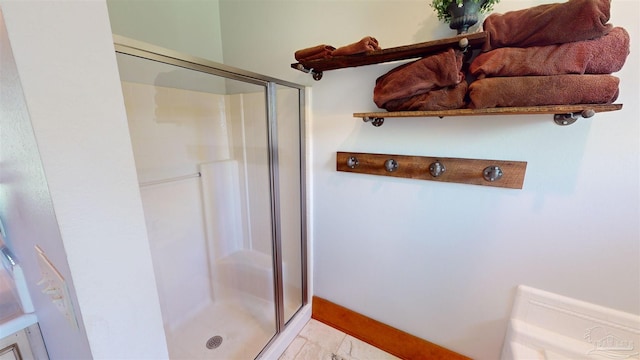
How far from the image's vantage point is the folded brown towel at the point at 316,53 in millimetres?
1158

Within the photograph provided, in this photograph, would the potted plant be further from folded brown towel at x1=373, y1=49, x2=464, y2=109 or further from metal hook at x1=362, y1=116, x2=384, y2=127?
metal hook at x1=362, y1=116, x2=384, y2=127

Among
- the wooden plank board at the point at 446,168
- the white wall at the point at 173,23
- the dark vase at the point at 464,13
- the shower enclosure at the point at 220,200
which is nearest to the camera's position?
the dark vase at the point at 464,13

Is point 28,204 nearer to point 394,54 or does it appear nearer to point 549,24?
point 394,54

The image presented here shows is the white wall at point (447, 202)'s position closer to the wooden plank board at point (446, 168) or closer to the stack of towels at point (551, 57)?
the wooden plank board at point (446, 168)

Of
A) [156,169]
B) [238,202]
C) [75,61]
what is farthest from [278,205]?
[75,61]

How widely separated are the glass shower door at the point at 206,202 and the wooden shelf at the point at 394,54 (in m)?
0.32

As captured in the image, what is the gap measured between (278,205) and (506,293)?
1.27 metres

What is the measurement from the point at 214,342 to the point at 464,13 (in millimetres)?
2182

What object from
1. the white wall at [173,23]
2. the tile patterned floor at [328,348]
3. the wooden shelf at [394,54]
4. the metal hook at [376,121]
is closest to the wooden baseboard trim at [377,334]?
the tile patterned floor at [328,348]

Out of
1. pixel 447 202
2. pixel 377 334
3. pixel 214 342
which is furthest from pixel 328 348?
pixel 447 202

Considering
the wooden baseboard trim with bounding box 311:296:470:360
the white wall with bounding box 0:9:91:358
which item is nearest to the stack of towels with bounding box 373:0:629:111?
the white wall with bounding box 0:9:91:358

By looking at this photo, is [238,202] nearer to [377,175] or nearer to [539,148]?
[377,175]

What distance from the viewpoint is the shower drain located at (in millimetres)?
1515

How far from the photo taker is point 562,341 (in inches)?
40.7
